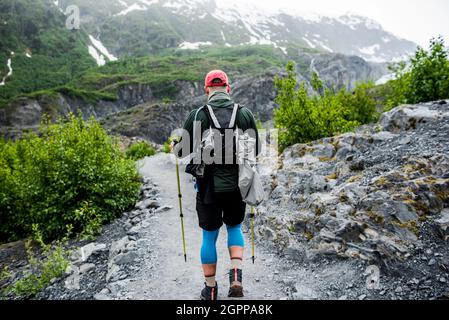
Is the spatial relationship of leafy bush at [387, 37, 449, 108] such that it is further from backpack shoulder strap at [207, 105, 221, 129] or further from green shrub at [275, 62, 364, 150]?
backpack shoulder strap at [207, 105, 221, 129]

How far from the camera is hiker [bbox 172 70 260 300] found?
16.7 ft

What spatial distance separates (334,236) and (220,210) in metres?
3.10

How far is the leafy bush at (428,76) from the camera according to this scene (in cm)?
1177

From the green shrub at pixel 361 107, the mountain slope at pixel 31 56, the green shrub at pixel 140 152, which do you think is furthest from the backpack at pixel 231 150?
the mountain slope at pixel 31 56

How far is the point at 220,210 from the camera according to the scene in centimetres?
525

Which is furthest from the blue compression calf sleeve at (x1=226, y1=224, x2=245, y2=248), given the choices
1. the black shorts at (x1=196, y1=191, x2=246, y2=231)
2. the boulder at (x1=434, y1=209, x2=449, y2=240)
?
the boulder at (x1=434, y1=209, x2=449, y2=240)

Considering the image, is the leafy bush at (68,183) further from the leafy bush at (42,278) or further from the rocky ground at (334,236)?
the leafy bush at (42,278)

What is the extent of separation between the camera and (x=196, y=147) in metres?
5.16

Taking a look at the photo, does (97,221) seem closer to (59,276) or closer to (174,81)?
(59,276)

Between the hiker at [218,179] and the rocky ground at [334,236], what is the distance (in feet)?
4.41

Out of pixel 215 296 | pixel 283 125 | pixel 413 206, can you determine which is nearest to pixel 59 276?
pixel 215 296

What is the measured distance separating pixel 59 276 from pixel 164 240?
2.83 meters

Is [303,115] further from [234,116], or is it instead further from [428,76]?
[234,116]

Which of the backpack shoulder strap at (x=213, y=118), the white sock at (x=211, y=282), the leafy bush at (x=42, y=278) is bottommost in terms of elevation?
the leafy bush at (x=42, y=278)
